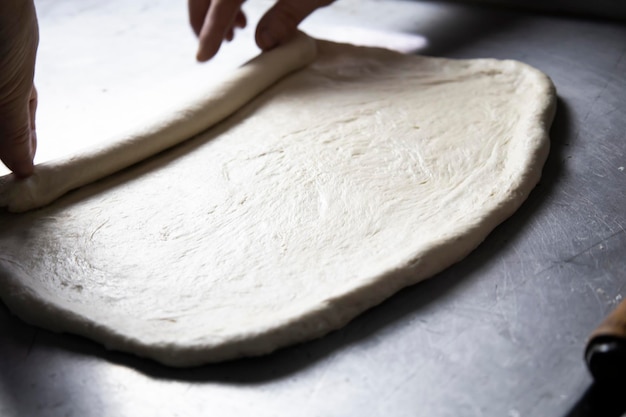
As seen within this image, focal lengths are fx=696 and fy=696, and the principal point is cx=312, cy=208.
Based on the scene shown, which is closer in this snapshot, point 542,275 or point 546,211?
point 542,275

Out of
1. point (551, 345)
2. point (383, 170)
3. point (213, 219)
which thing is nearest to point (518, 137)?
point (383, 170)

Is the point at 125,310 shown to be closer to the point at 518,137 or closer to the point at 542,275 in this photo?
the point at 542,275

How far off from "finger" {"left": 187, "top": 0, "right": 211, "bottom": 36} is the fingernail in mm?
370

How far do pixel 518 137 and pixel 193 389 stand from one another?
1.05m

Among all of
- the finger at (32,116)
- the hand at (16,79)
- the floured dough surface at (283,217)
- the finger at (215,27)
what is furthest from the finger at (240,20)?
the hand at (16,79)

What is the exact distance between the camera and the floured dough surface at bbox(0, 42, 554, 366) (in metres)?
1.31

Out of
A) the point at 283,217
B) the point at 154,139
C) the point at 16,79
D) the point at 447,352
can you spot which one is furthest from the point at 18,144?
the point at 447,352

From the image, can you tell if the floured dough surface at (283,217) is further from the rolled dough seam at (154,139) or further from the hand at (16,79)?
the hand at (16,79)

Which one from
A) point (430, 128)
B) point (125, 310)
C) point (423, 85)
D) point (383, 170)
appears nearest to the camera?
point (125, 310)

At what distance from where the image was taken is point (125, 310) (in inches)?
52.7

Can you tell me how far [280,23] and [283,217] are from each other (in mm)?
891

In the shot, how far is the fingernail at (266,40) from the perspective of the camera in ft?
7.22

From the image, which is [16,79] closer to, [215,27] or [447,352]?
[215,27]

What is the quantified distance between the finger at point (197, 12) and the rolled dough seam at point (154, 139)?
17.6 inches
